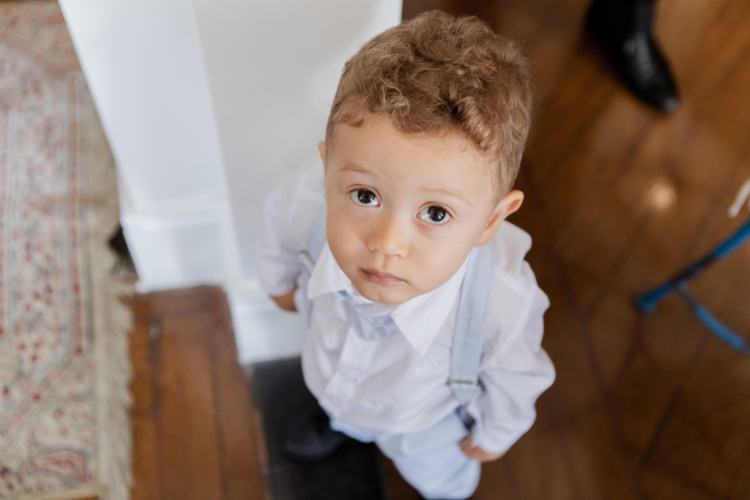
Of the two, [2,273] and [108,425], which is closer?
[108,425]

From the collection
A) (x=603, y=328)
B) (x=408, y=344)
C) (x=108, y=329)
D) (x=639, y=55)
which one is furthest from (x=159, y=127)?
(x=639, y=55)

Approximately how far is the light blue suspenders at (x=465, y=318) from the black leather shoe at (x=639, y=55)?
4.23 ft

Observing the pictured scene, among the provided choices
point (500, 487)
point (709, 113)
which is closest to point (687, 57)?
point (709, 113)

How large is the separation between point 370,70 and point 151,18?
0.49 meters

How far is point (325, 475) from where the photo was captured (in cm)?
115

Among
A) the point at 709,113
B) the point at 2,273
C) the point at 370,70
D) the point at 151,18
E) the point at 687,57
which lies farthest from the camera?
Result: the point at 687,57

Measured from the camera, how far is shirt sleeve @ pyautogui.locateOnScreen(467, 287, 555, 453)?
27.4 inches

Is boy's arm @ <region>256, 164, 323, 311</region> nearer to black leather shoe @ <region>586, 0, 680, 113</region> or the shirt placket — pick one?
the shirt placket

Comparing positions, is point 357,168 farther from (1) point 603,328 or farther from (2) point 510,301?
(1) point 603,328

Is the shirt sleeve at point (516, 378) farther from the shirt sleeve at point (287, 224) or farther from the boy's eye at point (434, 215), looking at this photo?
the shirt sleeve at point (287, 224)

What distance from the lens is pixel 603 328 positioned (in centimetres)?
134

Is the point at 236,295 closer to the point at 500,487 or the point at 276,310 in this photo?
the point at 276,310

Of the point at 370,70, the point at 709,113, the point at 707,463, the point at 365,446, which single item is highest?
the point at 370,70

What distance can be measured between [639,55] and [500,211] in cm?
139
